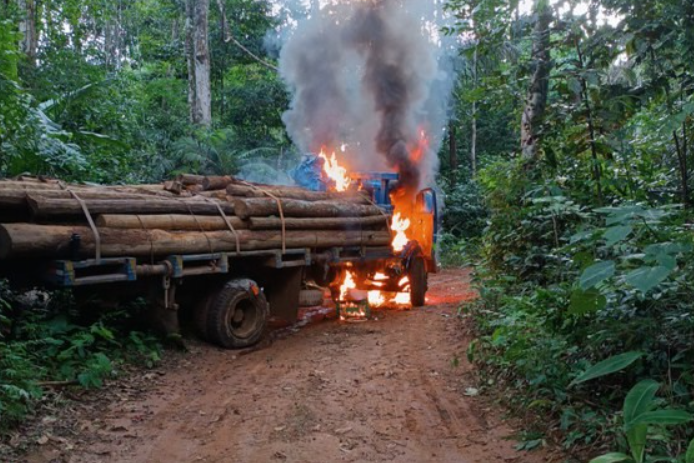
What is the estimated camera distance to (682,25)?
204 inches

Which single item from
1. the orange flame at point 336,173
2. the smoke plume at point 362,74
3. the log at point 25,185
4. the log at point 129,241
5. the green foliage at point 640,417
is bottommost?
the green foliage at point 640,417

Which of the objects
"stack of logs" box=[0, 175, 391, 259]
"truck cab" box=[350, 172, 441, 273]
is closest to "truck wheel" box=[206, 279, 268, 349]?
"stack of logs" box=[0, 175, 391, 259]

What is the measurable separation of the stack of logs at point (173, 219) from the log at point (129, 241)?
11 mm

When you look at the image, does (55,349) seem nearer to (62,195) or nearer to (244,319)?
(62,195)

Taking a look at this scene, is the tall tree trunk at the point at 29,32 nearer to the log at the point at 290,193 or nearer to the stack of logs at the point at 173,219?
the stack of logs at the point at 173,219

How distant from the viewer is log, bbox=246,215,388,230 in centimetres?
914

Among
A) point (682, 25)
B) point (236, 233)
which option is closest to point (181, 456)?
point (236, 233)

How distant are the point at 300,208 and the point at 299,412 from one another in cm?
477

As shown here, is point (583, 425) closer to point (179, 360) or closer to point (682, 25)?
point (682, 25)

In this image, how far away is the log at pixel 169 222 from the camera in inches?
285

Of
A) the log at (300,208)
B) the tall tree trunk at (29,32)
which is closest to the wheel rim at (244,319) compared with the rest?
the log at (300,208)

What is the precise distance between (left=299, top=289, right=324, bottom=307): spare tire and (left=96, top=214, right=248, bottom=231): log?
6.39ft

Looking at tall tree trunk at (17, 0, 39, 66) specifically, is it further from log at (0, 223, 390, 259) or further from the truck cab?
log at (0, 223, 390, 259)

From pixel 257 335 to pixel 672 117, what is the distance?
6401 millimetres
